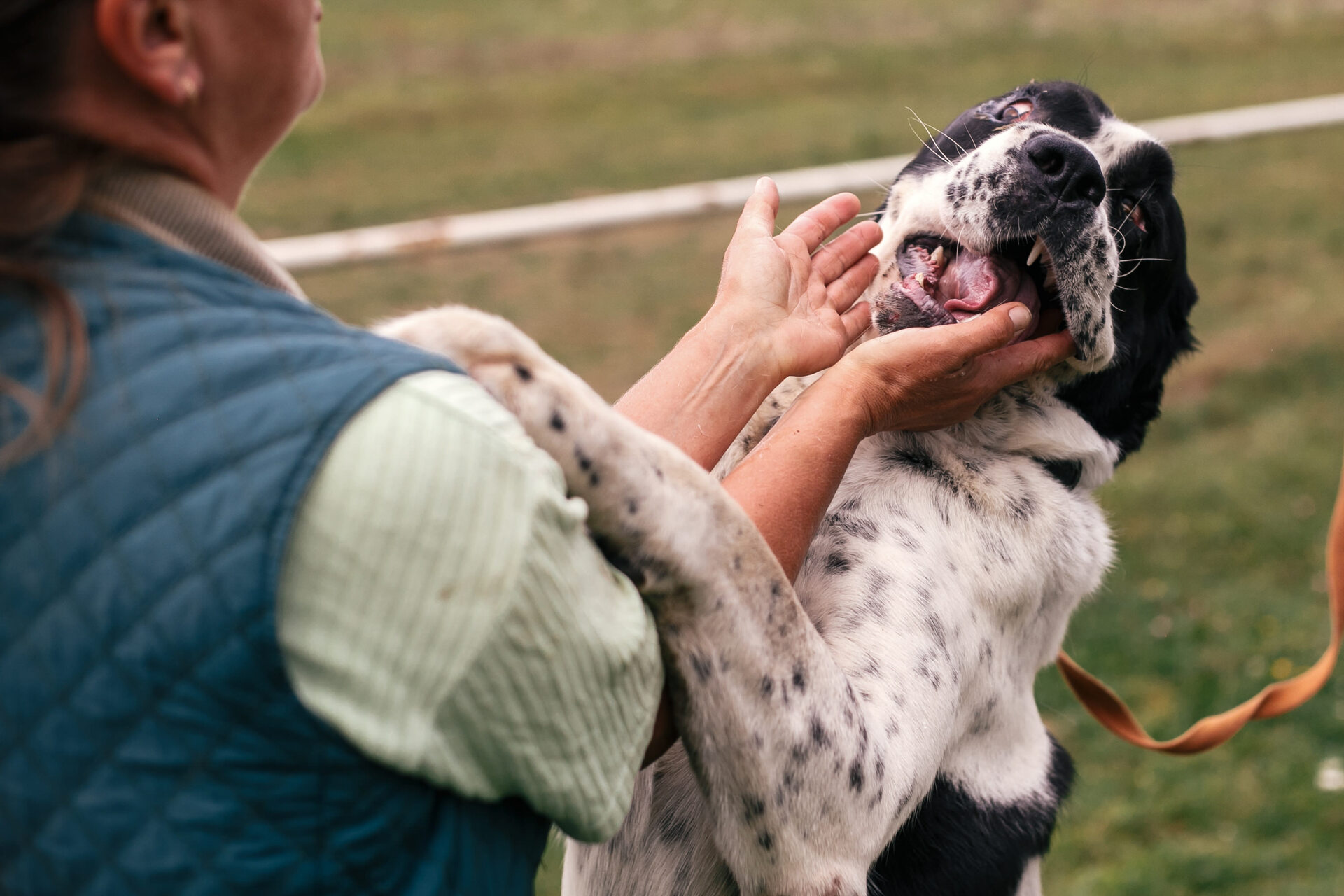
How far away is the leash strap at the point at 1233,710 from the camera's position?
247 centimetres

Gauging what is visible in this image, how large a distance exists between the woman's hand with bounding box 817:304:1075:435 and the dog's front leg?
422 millimetres

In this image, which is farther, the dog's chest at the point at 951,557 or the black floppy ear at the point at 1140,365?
the black floppy ear at the point at 1140,365

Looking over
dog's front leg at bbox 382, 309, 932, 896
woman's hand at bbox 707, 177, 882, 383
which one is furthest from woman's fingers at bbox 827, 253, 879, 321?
dog's front leg at bbox 382, 309, 932, 896

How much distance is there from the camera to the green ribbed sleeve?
1063mm

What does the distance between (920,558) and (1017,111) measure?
118cm

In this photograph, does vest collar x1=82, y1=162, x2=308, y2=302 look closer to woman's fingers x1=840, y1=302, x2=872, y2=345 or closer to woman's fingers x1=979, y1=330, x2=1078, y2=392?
woman's fingers x1=840, y1=302, x2=872, y2=345

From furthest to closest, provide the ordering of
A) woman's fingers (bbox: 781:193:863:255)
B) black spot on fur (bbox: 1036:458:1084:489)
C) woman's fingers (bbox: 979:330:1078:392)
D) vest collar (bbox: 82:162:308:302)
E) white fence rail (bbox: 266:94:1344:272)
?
1. white fence rail (bbox: 266:94:1344:272)
2. black spot on fur (bbox: 1036:458:1084:489)
3. woman's fingers (bbox: 781:193:863:255)
4. woman's fingers (bbox: 979:330:1078:392)
5. vest collar (bbox: 82:162:308:302)

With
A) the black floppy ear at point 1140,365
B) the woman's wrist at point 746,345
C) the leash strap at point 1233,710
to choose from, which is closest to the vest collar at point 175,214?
the woman's wrist at point 746,345

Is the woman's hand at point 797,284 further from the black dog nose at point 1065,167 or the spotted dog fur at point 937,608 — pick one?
the black dog nose at point 1065,167

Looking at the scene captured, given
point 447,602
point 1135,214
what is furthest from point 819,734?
point 1135,214

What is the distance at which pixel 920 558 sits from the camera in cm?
211

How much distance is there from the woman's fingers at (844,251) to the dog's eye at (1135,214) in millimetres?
544

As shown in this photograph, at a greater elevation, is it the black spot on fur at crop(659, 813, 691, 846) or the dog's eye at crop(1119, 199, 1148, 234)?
the dog's eye at crop(1119, 199, 1148, 234)

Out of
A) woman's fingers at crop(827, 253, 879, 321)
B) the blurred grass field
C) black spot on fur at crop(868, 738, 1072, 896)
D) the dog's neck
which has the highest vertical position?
woman's fingers at crop(827, 253, 879, 321)
